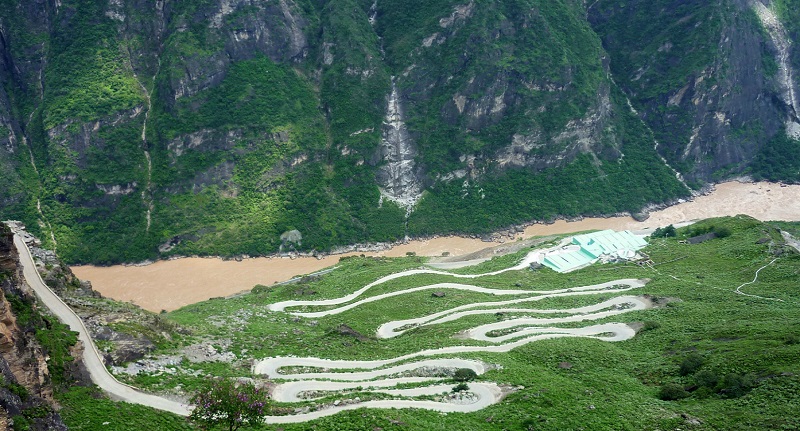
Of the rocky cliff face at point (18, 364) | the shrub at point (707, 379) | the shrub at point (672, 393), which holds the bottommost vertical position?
the shrub at point (672, 393)

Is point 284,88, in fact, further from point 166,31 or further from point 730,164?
point 730,164

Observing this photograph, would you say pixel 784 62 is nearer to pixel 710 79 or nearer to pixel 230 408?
pixel 710 79

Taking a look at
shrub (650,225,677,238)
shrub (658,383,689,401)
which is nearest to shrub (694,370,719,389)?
shrub (658,383,689,401)

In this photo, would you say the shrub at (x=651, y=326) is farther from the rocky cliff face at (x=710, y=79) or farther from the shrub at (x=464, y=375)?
the rocky cliff face at (x=710, y=79)

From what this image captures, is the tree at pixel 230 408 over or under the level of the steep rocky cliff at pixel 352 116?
under

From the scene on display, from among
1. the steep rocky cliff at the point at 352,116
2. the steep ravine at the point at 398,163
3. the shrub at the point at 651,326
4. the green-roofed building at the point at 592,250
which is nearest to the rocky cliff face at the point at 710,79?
the steep rocky cliff at the point at 352,116

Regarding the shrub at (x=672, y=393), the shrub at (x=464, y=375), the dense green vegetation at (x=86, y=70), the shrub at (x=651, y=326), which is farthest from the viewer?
the dense green vegetation at (x=86, y=70)
